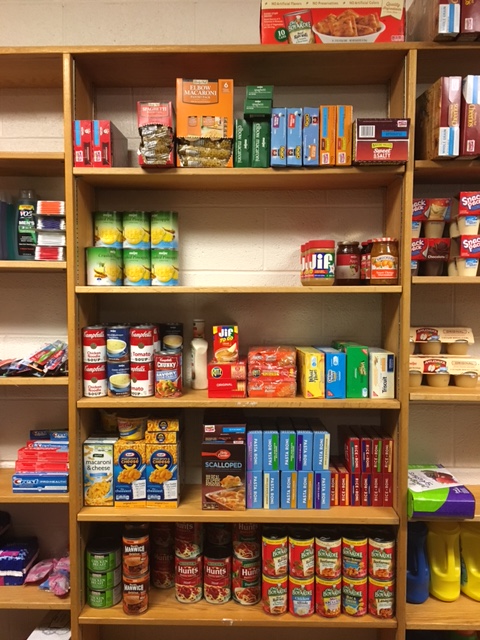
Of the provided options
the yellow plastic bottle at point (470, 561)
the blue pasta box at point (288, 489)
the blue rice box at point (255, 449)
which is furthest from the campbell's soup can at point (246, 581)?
the yellow plastic bottle at point (470, 561)

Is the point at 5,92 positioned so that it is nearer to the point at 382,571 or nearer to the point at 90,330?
the point at 90,330

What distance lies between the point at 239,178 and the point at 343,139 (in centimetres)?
39

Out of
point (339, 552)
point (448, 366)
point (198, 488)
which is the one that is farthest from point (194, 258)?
point (339, 552)

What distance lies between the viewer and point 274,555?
1772mm

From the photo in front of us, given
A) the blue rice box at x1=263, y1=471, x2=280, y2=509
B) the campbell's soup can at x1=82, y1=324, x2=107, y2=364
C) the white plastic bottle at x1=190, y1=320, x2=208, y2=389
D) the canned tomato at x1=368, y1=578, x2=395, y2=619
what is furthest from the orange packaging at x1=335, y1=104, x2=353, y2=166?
the canned tomato at x1=368, y1=578, x2=395, y2=619

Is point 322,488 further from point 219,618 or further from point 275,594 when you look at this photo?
point 219,618

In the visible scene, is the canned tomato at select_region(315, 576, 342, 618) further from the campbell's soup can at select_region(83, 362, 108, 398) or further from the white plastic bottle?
the campbell's soup can at select_region(83, 362, 108, 398)

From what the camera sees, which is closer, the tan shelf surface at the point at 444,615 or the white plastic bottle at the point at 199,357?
the tan shelf surface at the point at 444,615

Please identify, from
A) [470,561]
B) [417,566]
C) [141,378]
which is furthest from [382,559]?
[141,378]

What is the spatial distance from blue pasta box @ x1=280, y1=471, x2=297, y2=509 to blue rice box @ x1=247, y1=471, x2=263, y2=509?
78 millimetres

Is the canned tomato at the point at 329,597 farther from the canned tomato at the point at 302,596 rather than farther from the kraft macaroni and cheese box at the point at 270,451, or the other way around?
the kraft macaroni and cheese box at the point at 270,451

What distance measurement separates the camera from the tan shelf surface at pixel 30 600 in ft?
5.92

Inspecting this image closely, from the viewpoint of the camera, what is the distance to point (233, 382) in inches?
70.0

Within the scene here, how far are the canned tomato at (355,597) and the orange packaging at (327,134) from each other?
59.9 inches
